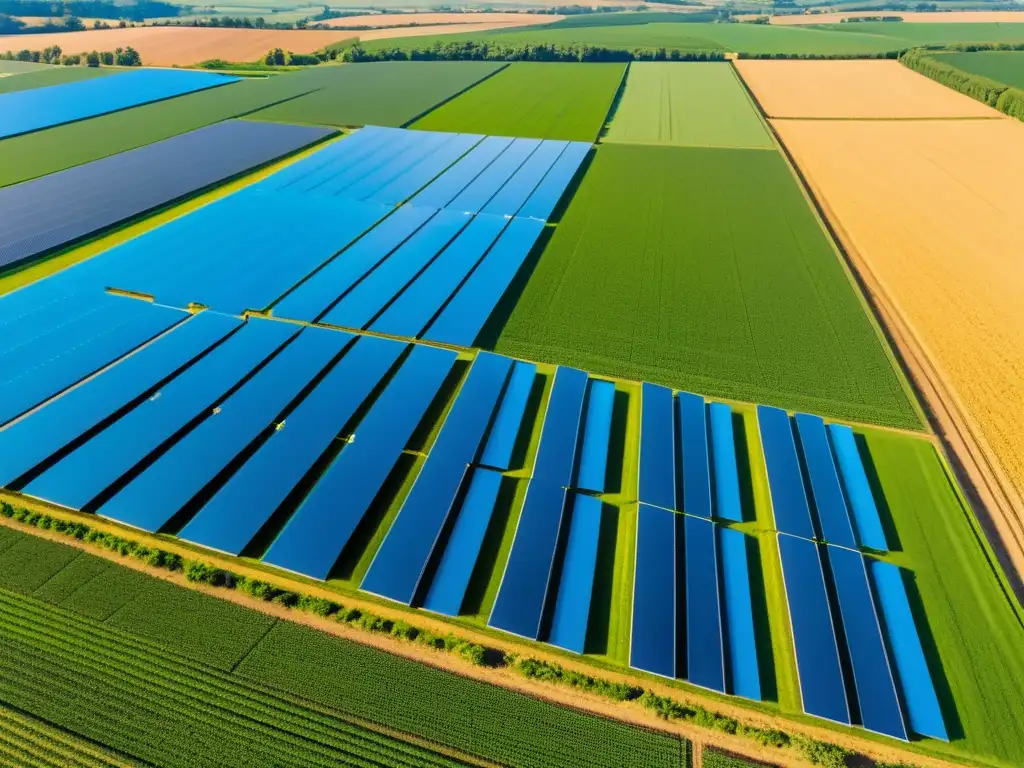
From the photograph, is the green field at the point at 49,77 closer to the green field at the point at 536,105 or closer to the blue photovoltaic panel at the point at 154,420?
the green field at the point at 536,105

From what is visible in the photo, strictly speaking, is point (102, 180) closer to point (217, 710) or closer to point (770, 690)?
point (217, 710)

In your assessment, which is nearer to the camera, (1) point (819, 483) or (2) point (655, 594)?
(2) point (655, 594)

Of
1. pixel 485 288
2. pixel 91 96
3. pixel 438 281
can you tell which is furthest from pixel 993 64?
pixel 91 96

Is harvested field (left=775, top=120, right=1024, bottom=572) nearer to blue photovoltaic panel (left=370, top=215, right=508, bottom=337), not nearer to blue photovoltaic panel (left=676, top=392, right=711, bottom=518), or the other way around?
blue photovoltaic panel (left=676, top=392, right=711, bottom=518)

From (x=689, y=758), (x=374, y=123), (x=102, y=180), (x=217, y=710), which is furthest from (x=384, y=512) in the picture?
(x=374, y=123)

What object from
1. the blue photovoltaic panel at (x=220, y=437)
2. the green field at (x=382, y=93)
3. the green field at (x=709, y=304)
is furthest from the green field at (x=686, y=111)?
the blue photovoltaic panel at (x=220, y=437)

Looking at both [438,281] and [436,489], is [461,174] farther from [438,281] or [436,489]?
[436,489]


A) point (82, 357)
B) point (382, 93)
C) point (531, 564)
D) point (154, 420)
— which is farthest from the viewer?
point (382, 93)
